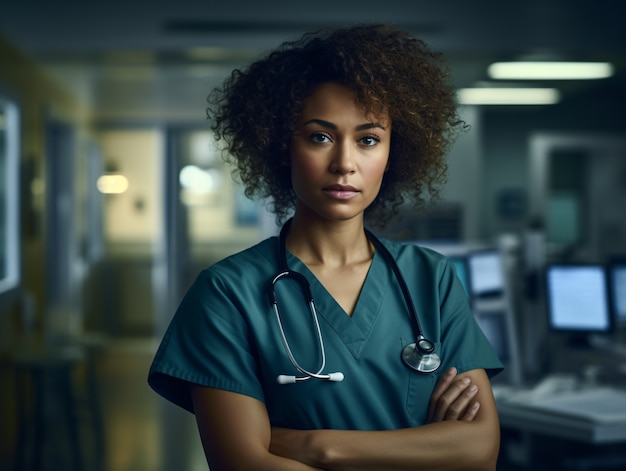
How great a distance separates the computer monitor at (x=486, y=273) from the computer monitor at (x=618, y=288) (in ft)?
1.31

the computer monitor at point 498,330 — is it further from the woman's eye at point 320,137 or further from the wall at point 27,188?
the wall at point 27,188

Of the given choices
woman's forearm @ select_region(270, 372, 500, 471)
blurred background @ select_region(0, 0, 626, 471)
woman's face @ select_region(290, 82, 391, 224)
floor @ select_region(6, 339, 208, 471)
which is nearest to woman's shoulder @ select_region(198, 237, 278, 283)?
woman's face @ select_region(290, 82, 391, 224)

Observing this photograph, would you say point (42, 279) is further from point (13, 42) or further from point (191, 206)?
point (191, 206)

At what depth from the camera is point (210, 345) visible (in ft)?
3.34

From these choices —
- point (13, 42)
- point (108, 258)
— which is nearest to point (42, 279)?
point (13, 42)

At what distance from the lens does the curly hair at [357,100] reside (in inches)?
40.8

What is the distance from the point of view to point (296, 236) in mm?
1108

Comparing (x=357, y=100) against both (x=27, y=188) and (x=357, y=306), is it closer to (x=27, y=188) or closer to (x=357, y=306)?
(x=357, y=306)

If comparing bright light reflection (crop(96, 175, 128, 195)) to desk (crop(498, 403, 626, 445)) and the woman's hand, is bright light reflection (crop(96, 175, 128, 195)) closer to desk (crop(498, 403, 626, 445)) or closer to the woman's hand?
desk (crop(498, 403, 626, 445))

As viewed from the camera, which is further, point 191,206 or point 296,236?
point 191,206

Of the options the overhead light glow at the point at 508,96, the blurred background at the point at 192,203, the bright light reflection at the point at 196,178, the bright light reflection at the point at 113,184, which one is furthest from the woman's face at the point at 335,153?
the bright light reflection at the point at 113,184

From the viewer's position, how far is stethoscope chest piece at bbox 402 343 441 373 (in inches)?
40.4

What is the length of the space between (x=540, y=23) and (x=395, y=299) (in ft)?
13.0

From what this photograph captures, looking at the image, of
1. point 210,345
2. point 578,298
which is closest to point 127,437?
point 578,298
